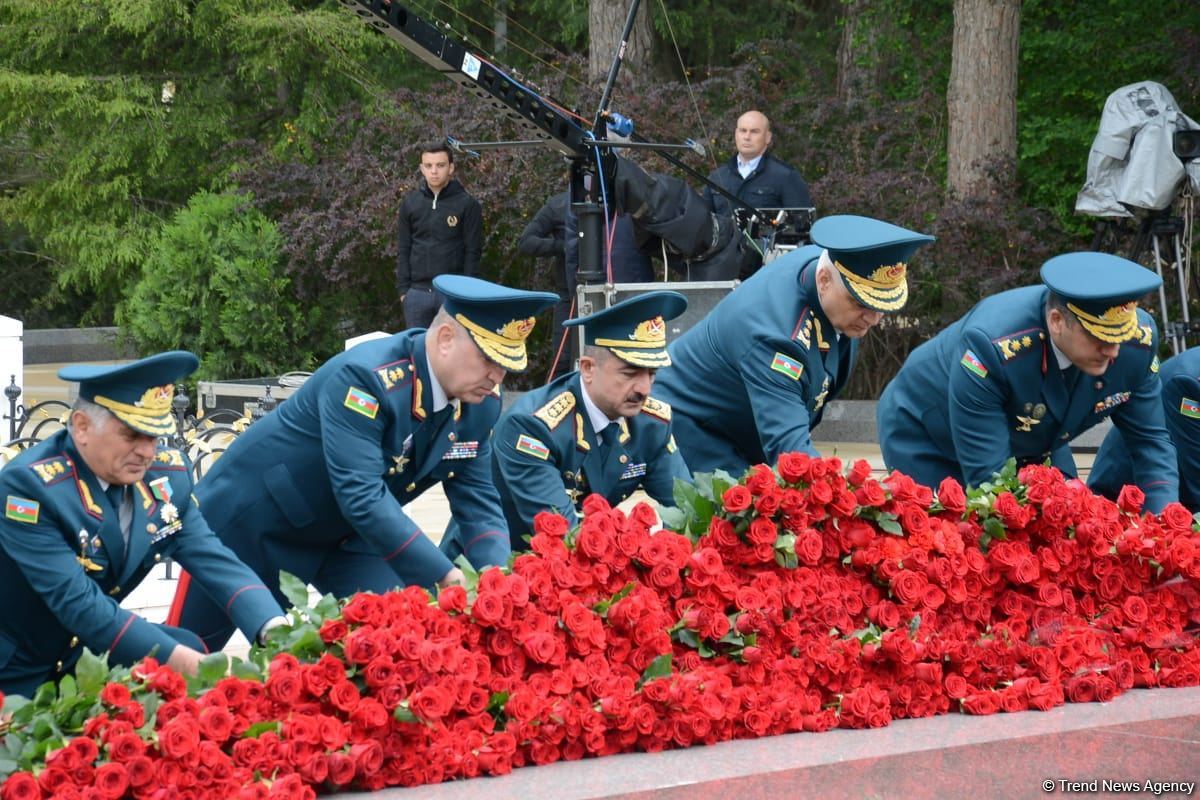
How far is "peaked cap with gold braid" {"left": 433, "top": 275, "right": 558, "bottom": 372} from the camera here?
4375 mm

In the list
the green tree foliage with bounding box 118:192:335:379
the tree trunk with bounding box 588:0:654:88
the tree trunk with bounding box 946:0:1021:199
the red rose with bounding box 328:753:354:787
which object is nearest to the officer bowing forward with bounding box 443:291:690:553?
the red rose with bounding box 328:753:354:787

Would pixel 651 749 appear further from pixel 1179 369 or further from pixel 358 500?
pixel 1179 369

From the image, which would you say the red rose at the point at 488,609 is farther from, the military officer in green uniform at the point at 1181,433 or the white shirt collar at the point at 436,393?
the military officer in green uniform at the point at 1181,433

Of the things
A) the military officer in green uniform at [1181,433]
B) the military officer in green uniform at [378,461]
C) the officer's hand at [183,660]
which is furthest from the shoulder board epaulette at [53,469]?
the military officer in green uniform at [1181,433]

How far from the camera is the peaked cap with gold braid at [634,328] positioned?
186 inches

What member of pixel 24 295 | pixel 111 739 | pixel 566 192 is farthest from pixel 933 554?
pixel 24 295

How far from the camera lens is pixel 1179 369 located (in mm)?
6102

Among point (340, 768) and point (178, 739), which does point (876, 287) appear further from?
point (178, 739)

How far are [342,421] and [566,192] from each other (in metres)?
7.76

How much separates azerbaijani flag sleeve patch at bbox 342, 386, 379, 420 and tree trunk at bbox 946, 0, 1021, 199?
996 cm

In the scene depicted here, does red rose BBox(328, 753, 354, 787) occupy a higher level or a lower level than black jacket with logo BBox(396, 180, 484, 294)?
lower

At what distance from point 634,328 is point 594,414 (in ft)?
1.18

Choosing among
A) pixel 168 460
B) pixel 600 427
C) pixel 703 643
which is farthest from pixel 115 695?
pixel 600 427

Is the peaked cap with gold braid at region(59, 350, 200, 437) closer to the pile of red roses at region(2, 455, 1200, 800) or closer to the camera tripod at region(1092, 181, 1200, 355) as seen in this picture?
the pile of red roses at region(2, 455, 1200, 800)
